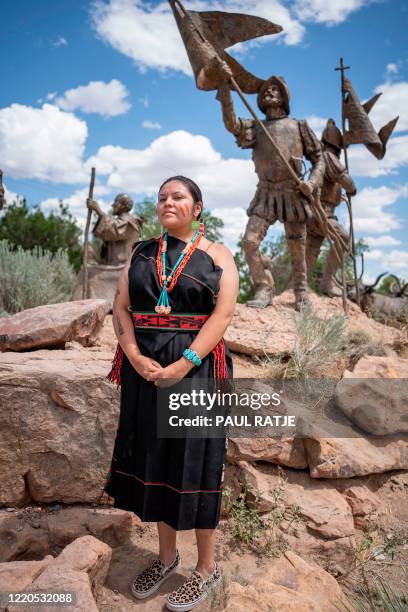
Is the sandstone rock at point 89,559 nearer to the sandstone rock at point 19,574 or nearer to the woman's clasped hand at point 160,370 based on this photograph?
the sandstone rock at point 19,574

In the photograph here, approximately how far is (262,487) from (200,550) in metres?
1.02

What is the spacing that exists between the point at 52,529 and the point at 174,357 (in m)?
1.47

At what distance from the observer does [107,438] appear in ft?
10.1

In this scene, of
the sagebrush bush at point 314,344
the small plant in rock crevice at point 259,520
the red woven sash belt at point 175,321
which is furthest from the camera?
the sagebrush bush at point 314,344

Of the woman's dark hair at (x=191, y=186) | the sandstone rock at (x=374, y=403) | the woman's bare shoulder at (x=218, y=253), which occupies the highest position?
the woman's dark hair at (x=191, y=186)

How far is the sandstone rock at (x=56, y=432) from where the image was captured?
2.98m

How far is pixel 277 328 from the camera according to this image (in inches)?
197

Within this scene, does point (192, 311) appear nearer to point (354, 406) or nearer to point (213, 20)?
point (354, 406)

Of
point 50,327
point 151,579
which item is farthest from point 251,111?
point 151,579

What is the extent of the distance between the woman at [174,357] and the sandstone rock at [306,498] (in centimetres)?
98

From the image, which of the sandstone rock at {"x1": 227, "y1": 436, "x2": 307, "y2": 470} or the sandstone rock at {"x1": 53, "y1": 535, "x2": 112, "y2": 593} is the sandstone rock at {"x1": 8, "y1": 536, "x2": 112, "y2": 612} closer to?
the sandstone rock at {"x1": 53, "y1": 535, "x2": 112, "y2": 593}

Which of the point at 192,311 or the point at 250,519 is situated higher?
the point at 192,311

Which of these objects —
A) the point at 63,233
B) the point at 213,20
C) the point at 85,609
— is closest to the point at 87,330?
the point at 85,609

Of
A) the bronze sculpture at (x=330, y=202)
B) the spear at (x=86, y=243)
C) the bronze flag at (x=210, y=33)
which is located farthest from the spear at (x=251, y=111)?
the spear at (x=86, y=243)
